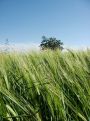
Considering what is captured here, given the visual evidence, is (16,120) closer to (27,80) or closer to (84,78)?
(27,80)

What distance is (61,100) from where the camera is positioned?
2.60 feet

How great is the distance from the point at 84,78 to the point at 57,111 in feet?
0.93

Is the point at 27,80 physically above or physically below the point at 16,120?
above

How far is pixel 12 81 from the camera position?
1192 millimetres

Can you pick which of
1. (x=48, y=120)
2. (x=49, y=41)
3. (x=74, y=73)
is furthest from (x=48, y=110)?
(x=49, y=41)

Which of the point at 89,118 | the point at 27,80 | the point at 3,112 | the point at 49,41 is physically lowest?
the point at 89,118

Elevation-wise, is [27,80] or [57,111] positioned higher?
[27,80]

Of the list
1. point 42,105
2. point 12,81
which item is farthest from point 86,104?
point 12,81

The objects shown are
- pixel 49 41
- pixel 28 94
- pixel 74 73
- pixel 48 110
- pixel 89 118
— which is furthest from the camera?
pixel 49 41

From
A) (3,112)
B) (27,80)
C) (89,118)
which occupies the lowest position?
(89,118)

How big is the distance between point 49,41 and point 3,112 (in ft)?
117

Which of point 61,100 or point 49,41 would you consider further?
point 49,41

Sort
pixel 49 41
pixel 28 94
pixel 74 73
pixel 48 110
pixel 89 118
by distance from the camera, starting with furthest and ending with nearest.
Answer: pixel 49 41
pixel 74 73
pixel 28 94
pixel 48 110
pixel 89 118

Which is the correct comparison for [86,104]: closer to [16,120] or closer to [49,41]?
[16,120]
